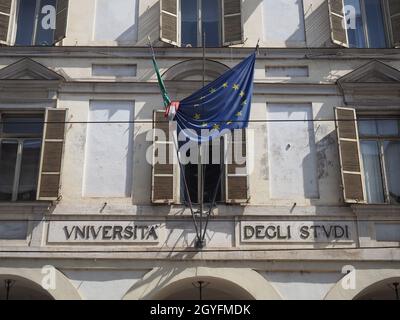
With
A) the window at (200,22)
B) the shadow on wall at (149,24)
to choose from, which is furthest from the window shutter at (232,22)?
the shadow on wall at (149,24)

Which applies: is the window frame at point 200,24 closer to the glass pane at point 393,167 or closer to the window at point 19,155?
the window at point 19,155

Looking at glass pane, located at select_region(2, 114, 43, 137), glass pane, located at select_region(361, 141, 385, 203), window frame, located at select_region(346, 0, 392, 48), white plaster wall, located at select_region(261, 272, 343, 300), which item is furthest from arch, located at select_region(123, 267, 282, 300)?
window frame, located at select_region(346, 0, 392, 48)

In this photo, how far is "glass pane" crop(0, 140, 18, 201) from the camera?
500 inches

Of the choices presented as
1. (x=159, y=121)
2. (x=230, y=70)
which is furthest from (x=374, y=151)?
(x=159, y=121)

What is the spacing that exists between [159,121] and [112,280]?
338 cm

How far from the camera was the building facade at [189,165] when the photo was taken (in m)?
11.8

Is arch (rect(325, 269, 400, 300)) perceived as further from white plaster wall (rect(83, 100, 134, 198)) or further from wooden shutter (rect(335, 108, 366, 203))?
white plaster wall (rect(83, 100, 134, 198))

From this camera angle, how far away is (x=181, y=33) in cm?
1415

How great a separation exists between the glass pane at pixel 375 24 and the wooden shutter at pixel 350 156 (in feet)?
7.16

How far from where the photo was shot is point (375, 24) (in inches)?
566

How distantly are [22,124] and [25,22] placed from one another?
8.69 feet
